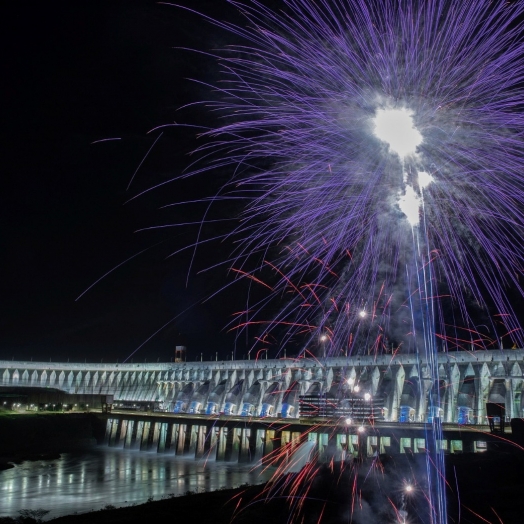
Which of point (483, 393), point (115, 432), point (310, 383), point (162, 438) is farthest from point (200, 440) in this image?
point (483, 393)

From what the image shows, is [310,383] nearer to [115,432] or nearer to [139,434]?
[139,434]

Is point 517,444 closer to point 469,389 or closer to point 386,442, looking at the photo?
point 386,442

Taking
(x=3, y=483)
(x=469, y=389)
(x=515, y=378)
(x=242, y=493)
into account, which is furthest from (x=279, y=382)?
(x=242, y=493)

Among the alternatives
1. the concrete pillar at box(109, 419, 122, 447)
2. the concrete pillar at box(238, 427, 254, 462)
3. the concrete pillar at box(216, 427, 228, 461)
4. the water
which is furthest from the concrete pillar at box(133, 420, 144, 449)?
the concrete pillar at box(238, 427, 254, 462)

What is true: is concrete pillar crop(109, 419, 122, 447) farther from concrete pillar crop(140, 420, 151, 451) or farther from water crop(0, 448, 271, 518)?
water crop(0, 448, 271, 518)

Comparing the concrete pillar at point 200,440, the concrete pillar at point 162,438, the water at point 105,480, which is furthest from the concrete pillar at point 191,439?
the concrete pillar at point 162,438

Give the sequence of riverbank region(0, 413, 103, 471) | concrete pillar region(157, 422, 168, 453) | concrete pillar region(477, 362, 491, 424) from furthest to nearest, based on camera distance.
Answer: concrete pillar region(157, 422, 168, 453) → riverbank region(0, 413, 103, 471) → concrete pillar region(477, 362, 491, 424)

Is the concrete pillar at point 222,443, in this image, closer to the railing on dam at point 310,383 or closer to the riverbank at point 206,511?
the railing on dam at point 310,383
